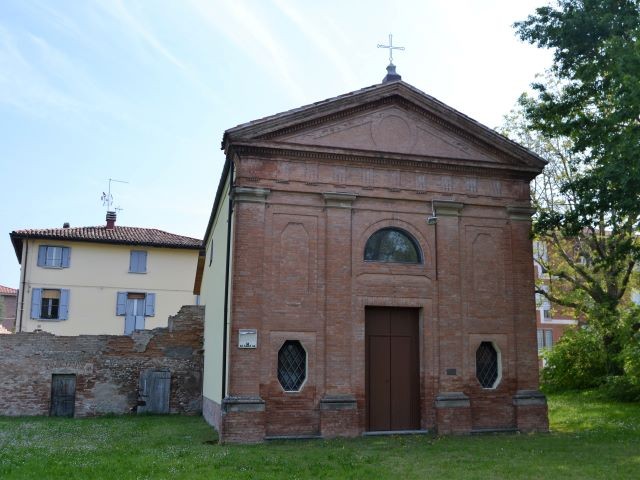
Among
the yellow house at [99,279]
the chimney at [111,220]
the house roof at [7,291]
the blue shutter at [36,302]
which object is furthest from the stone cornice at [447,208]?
the house roof at [7,291]

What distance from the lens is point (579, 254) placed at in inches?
968

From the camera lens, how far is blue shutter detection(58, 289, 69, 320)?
3200 centimetres

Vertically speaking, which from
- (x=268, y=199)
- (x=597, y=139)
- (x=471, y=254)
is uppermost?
(x=597, y=139)

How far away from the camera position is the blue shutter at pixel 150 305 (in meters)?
33.5

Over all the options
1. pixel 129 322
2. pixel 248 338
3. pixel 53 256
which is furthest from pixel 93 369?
pixel 53 256

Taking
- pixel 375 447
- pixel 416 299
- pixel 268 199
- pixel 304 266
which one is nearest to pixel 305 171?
pixel 268 199

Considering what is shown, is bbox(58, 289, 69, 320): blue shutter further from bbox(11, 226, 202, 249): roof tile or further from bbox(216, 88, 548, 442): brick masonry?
bbox(216, 88, 548, 442): brick masonry

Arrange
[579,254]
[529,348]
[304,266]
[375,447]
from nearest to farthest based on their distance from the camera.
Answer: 1. [375,447]
2. [304,266]
3. [529,348]
4. [579,254]

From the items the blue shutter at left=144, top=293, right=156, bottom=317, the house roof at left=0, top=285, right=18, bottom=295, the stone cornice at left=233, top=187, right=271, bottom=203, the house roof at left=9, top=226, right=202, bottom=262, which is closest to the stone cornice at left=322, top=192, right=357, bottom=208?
the stone cornice at left=233, top=187, right=271, bottom=203

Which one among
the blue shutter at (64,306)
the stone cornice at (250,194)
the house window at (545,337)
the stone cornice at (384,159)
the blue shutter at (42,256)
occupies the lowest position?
the house window at (545,337)

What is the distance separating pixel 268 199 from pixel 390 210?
277 cm

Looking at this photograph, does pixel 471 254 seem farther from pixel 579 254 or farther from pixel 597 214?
pixel 579 254

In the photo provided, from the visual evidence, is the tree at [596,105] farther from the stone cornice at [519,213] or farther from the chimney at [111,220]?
the chimney at [111,220]

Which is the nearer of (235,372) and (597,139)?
(235,372)
